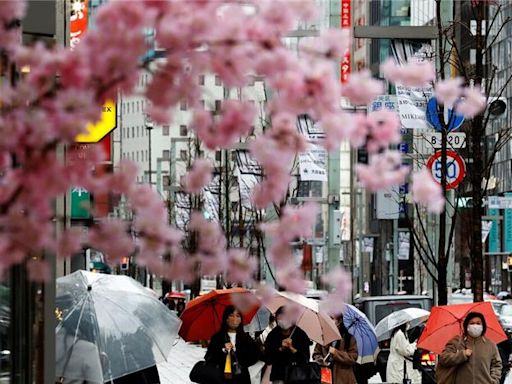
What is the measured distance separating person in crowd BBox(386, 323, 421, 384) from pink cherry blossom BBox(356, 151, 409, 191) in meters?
16.4

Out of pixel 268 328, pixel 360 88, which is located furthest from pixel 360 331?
pixel 360 88

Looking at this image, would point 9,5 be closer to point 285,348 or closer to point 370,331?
point 285,348

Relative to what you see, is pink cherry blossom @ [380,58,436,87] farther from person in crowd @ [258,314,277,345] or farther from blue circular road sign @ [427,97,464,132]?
blue circular road sign @ [427,97,464,132]

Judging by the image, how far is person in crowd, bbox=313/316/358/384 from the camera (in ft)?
64.7

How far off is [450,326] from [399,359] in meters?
5.07

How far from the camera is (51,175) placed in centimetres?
528

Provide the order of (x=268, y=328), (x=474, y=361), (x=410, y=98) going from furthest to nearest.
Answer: (x=410, y=98) < (x=268, y=328) < (x=474, y=361)

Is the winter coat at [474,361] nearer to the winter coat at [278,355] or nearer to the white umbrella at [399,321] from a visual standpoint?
the winter coat at [278,355]

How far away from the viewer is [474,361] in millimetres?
15992

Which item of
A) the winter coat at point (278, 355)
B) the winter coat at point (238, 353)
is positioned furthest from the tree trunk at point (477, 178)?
the winter coat at point (238, 353)

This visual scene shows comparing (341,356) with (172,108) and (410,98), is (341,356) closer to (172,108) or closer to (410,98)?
(410,98)

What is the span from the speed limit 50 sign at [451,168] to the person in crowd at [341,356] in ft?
23.4

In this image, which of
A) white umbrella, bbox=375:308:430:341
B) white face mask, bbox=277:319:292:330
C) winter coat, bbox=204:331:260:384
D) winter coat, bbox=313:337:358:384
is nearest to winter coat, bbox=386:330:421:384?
white umbrella, bbox=375:308:430:341

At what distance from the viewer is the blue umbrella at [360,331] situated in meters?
20.2
